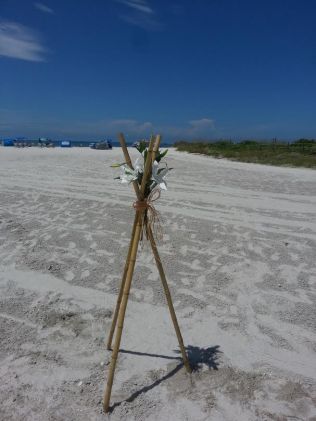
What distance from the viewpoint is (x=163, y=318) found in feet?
14.1

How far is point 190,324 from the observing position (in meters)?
4.18

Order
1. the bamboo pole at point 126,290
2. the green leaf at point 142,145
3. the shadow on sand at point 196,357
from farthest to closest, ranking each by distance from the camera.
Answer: the shadow on sand at point 196,357 → the green leaf at point 142,145 → the bamboo pole at point 126,290

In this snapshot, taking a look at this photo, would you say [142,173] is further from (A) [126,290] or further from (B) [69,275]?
(B) [69,275]

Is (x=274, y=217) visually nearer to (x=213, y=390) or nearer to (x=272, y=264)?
(x=272, y=264)

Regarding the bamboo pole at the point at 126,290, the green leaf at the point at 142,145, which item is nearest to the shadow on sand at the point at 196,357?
the bamboo pole at the point at 126,290

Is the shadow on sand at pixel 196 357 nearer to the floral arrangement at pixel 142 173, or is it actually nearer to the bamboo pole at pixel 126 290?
the bamboo pole at pixel 126 290

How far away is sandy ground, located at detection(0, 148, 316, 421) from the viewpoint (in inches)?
121

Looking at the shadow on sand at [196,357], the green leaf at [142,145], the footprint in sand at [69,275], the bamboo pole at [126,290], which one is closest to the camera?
the bamboo pole at [126,290]

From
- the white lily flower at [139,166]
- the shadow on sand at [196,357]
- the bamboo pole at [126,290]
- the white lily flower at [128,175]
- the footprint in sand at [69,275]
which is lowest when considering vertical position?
the shadow on sand at [196,357]

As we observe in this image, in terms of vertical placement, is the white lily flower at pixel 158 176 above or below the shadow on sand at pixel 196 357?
above

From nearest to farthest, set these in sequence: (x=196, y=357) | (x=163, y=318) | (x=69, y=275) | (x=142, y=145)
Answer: (x=142, y=145), (x=196, y=357), (x=163, y=318), (x=69, y=275)

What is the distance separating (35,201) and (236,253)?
590cm

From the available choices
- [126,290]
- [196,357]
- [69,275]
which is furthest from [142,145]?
[69,275]

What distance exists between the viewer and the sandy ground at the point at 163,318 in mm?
3068
